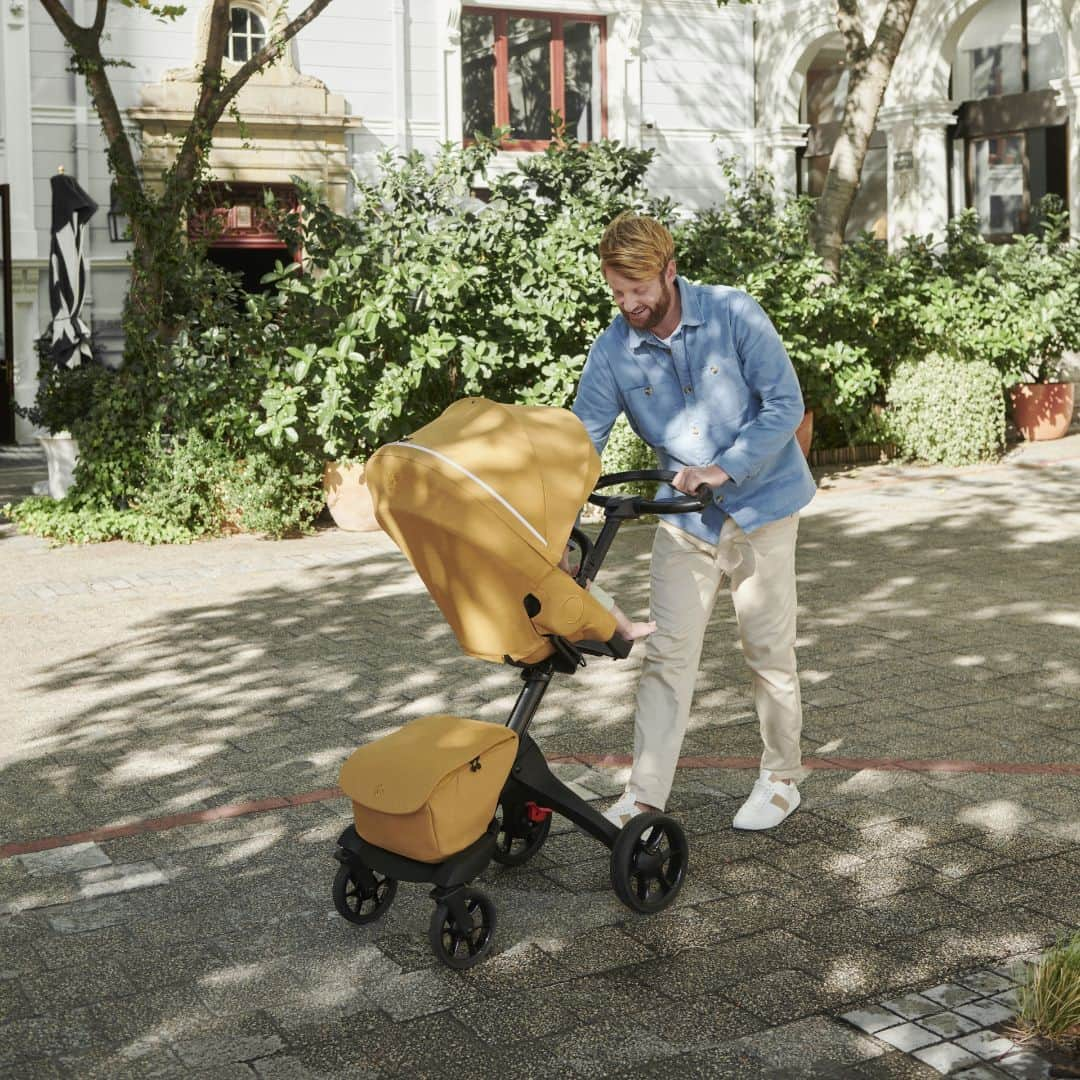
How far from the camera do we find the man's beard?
448 cm

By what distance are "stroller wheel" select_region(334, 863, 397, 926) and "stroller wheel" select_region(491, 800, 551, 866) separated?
0.40 metres

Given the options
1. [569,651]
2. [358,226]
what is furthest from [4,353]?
[569,651]

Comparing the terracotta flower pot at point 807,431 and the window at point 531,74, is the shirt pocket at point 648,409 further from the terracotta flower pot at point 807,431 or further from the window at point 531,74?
the window at point 531,74

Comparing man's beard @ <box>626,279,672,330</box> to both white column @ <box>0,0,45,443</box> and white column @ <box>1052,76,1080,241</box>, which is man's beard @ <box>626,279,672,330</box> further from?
white column @ <box>1052,76,1080,241</box>

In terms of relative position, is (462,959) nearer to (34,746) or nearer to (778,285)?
(34,746)

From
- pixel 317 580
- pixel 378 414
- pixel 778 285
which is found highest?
pixel 778 285

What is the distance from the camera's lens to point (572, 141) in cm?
1314

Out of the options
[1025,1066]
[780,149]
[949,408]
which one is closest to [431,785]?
[1025,1066]

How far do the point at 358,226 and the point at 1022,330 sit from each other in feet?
20.8

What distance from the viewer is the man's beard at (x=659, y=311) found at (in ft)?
14.7

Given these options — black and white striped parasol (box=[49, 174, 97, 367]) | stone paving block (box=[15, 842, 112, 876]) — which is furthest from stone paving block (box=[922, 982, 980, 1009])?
black and white striped parasol (box=[49, 174, 97, 367])

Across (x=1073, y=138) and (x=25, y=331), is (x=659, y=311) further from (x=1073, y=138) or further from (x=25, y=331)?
(x=1073, y=138)

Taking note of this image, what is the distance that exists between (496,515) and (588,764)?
2.11m

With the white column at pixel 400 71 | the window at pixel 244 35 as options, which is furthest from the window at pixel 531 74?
the window at pixel 244 35
